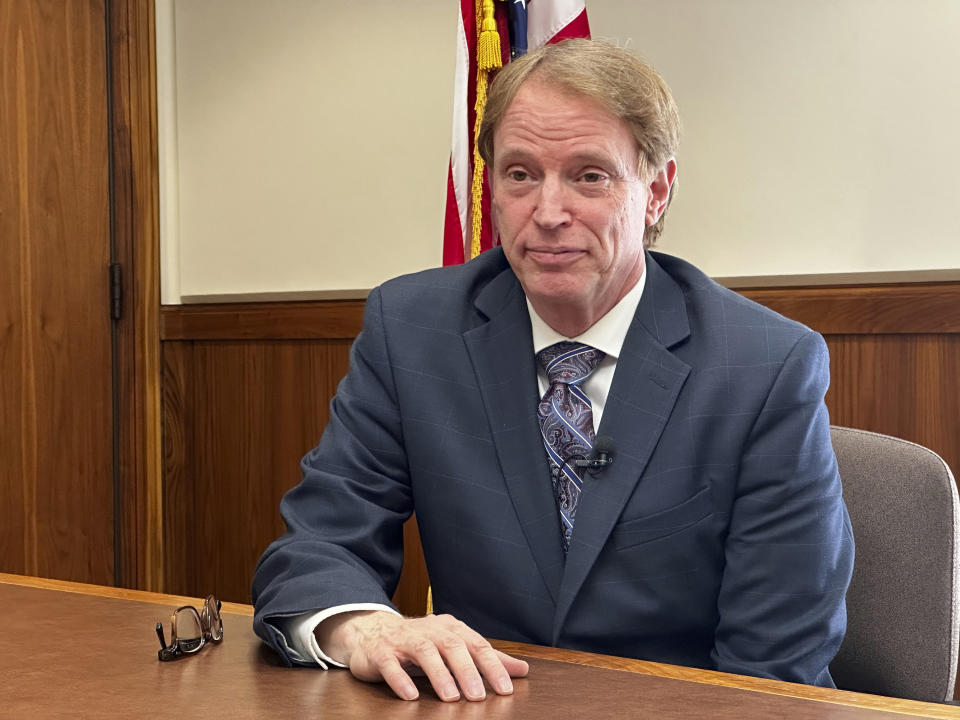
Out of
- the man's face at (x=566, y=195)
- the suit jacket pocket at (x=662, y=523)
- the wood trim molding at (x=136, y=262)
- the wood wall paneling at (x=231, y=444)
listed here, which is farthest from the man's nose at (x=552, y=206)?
the wood trim molding at (x=136, y=262)

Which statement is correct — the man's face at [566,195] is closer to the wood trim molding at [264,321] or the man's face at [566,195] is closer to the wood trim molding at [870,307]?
the wood trim molding at [870,307]

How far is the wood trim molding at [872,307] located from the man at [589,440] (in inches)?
47.7

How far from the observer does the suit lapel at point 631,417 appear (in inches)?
55.9

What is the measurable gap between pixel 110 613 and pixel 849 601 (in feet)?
3.29

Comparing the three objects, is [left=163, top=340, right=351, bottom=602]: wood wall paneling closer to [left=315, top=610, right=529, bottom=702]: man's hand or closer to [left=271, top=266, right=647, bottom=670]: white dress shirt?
[left=271, top=266, right=647, bottom=670]: white dress shirt

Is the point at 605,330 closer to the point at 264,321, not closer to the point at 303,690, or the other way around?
the point at 303,690

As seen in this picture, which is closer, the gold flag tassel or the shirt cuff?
the shirt cuff

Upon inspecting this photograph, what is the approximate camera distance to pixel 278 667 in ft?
3.63

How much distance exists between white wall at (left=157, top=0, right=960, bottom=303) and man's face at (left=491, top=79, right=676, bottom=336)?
1.25m

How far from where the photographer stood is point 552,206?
60.6 inches

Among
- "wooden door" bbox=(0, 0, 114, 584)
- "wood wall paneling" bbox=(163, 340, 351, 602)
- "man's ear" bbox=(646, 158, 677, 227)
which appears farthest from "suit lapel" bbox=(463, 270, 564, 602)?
"wooden door" bbox=(0, 0, 114, 584)

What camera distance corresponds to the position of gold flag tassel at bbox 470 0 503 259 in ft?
9.15

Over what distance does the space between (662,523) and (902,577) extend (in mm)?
339

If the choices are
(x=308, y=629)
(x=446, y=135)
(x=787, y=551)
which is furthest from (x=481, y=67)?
(x=308, y=629)
